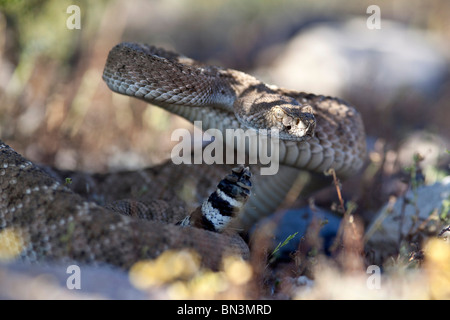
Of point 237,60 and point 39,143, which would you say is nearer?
point 39,143

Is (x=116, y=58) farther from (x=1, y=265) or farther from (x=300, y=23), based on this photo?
(x=300, y=23)

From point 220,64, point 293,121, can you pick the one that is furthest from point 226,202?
point 220,64

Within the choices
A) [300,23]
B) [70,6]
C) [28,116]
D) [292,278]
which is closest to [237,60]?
[300,23]

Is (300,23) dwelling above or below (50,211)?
above

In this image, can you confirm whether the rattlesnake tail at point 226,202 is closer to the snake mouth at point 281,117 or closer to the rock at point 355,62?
the snake mouth at point 281,117

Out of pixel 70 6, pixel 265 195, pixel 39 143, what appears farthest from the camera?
pixel 70 6
